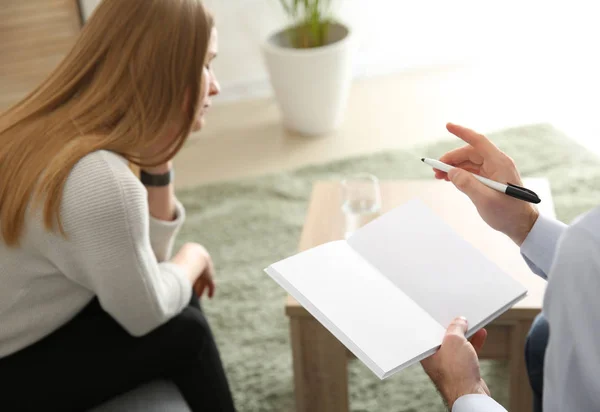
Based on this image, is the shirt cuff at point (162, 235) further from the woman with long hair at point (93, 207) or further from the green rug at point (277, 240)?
the green rug at point (277, 240)

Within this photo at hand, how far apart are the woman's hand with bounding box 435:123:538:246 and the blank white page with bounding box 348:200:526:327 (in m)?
0.07

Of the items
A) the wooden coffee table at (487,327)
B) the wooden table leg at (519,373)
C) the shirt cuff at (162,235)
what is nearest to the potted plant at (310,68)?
the wooden coffee table at (487,327)

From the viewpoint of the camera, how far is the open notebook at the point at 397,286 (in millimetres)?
1057

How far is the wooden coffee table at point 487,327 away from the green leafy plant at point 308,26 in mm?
1255

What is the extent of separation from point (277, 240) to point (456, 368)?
139 cm

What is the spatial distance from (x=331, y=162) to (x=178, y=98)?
1.47 meters

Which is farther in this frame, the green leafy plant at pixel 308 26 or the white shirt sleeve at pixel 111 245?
the green leafy plant at pixel 308 26

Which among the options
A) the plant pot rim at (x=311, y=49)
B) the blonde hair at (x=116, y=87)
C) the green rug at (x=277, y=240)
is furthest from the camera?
the plant pot rim at (x=311, y=49)

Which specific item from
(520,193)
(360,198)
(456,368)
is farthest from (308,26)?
(456,368)

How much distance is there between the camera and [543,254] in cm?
120

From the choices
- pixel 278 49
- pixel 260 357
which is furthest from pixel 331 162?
pixel 260 357

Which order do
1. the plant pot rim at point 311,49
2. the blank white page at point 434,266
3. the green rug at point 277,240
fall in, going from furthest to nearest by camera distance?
the plant pot rim at point 311,49 → the green rug at point 277,240 → the blank white page at point 434,266

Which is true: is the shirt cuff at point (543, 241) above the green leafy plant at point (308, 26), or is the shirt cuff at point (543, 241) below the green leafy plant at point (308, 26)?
above

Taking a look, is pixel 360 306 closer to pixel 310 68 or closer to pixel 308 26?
pixel 310 68
